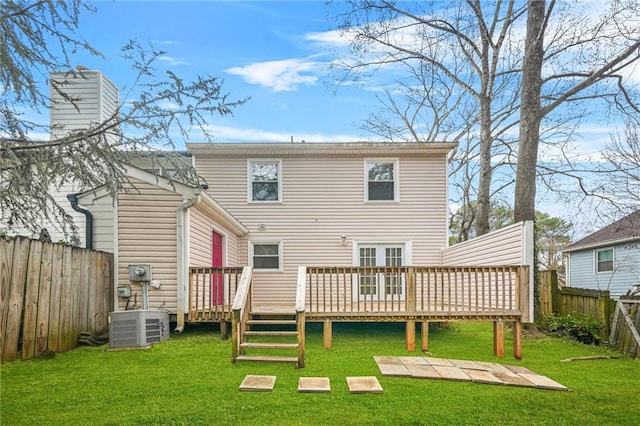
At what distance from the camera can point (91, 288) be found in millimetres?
6570

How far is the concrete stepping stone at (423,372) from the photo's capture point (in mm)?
4781

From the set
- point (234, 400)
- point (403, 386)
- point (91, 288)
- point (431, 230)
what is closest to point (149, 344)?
point (91, 288)

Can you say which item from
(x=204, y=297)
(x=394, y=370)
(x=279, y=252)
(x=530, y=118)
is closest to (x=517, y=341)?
(x=394, y=370)

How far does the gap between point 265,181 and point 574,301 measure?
7744 mm

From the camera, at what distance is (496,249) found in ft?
24.3

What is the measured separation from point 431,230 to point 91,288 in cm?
811

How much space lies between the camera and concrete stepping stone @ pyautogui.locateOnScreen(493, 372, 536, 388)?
15.0 ft

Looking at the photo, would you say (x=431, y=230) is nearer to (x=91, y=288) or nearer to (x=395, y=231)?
(x=395, y=231)

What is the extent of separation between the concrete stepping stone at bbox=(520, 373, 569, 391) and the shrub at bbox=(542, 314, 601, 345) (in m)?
3.12

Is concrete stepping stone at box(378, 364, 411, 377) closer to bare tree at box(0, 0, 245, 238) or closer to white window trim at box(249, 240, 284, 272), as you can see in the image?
bare tree at box(0, 0, 245, 238)

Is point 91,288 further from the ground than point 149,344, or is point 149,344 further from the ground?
point 91,288

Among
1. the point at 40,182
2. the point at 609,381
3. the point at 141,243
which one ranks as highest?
the point at 40,182

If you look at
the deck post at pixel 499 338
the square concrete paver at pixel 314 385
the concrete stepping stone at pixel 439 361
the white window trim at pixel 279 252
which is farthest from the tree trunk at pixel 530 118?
the square concrete paver at pixel 314 385

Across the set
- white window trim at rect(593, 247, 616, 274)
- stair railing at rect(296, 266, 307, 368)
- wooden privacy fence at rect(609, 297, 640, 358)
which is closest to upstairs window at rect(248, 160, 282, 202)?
stair railing at rect(296, 266, 307, 368)
